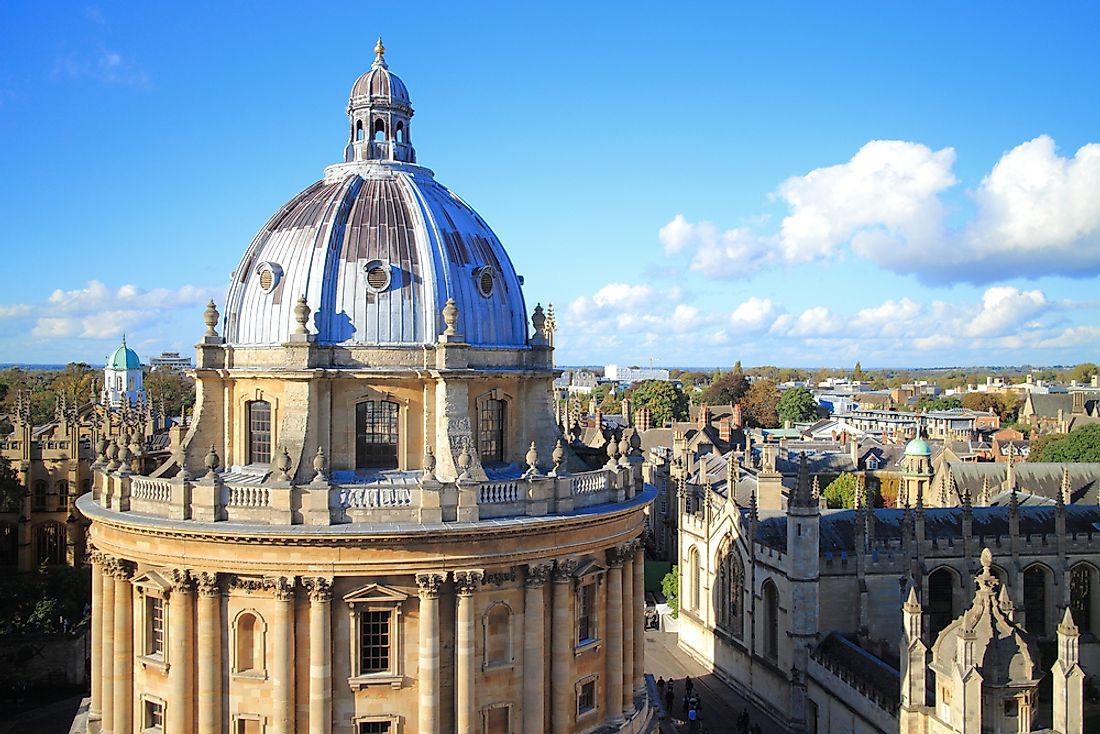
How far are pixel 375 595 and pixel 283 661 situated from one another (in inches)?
126

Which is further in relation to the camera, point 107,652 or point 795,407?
point 795,407

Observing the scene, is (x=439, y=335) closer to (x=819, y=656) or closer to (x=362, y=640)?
(x=362, y=640)

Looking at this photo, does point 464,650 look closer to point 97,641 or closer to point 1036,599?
point 97,641

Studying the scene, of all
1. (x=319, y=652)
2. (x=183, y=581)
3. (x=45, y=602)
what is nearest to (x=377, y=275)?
(x=183, y=581)

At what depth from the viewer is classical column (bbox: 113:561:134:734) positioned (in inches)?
1291

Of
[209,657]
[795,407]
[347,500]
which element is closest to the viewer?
[347,500]

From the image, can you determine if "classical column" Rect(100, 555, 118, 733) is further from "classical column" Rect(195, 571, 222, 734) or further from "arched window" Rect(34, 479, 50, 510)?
"arched window" Rect(34, 479, 50, 510)

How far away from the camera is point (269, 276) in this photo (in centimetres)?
3425

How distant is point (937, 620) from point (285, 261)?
35568 millimetres

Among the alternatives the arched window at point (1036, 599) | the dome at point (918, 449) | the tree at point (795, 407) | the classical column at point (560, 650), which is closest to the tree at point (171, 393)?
the dome at point (918, 449)

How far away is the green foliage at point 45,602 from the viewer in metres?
53.8

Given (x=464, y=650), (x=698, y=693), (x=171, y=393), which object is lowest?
(x=698, y=693)

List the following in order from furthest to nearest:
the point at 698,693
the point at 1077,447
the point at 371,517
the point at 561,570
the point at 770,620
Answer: the point at 1077,447 < the point at 698,693 < the point at 770,620 < the point at 561,570 < the point at 371,517

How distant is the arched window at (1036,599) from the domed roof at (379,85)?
37.8 metres
